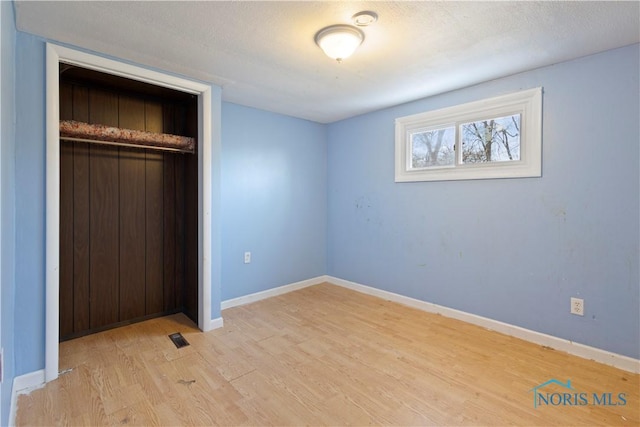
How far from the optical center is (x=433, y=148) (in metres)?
3.29

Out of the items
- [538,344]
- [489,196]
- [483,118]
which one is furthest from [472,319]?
[483,118]

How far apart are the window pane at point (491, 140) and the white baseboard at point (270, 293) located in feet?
7.73

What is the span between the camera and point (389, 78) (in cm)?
273

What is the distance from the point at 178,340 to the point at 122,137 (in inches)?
67.3

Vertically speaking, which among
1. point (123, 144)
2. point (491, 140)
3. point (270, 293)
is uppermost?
point (491, 140)

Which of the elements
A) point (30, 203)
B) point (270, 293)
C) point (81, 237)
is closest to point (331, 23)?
point (30, 203)

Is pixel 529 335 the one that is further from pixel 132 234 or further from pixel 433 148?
pixel 132 234

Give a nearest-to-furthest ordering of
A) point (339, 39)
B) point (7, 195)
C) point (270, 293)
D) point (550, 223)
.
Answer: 1. point (7, 195)
2. point (339, 39)
3. point (550, 223)
4. point (270, 293)

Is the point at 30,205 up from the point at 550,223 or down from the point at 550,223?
up

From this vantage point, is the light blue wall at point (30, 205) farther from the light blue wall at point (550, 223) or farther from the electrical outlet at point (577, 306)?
the electrical outlet at point (577, 306)

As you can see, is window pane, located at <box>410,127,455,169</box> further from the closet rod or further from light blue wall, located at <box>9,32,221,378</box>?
light blue wall, located at <box>9,32,221,378</box>

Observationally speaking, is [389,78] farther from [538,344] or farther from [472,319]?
[538,344]

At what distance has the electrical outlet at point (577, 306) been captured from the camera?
7.70 ft

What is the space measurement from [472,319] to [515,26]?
2345 millimetres
